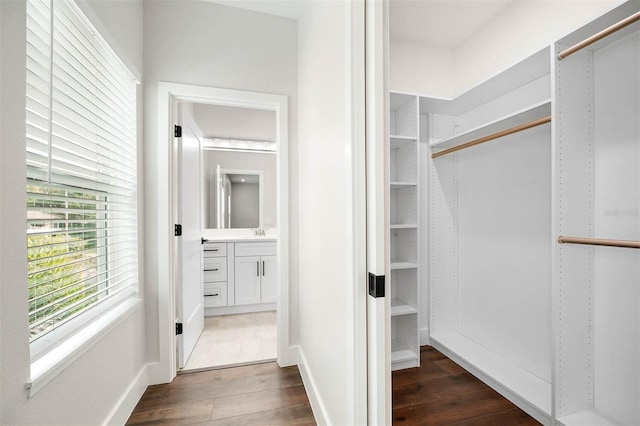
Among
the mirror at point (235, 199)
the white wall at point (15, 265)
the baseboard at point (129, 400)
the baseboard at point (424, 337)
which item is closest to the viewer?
the white wall at point (15, 265)

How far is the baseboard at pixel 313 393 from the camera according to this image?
5.02ft

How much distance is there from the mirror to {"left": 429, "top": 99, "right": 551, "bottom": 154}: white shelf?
7.59 feet

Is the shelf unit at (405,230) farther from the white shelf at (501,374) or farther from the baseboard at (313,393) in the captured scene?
the baseboard at (313,393)

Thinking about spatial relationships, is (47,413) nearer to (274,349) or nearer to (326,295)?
(326,295)

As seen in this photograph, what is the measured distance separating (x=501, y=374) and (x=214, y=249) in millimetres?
2870

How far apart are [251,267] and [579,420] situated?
2.94 metres

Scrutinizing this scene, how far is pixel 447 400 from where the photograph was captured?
1841mm

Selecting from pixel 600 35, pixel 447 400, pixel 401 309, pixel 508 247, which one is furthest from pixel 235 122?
pixel 447 400

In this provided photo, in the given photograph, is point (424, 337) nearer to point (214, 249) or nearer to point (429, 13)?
point (214, 249)

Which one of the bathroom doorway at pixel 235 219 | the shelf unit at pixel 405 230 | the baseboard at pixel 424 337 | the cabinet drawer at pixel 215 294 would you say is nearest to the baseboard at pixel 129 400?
the bathroom doorway at pixel 235 219

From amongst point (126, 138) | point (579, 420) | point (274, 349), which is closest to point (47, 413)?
point (126, 138)

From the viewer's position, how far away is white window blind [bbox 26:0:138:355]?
1051 millimetres

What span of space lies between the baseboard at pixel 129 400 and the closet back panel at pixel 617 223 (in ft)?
8.27

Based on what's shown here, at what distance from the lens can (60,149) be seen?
1.17 meters
